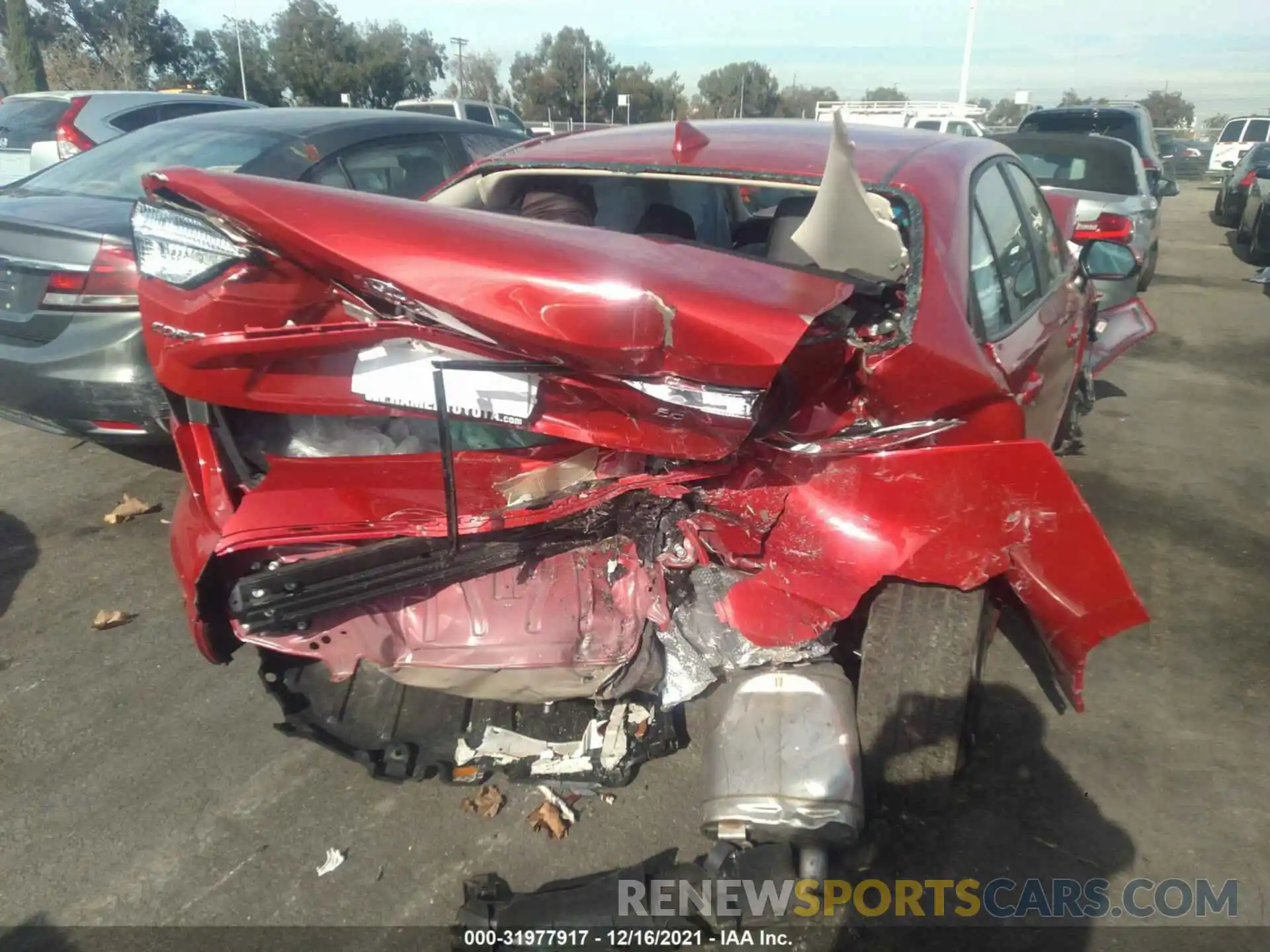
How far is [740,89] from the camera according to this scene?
5175 cm

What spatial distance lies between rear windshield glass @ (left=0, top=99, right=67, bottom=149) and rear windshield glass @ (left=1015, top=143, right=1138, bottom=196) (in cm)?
852

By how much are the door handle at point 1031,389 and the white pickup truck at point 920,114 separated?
1489 centimetres

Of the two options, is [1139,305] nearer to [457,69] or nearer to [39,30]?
[39,30]

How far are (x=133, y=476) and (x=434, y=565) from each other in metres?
3.08

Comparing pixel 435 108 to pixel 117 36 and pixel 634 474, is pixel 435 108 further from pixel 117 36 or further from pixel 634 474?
pixel 117 36

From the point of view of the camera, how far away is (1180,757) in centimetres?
264

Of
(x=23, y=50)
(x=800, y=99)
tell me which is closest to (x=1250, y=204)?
(x=23, y=50)

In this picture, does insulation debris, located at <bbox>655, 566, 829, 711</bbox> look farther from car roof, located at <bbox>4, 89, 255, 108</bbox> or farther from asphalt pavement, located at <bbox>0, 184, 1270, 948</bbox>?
car roof, located at <bbox>4, 89, 255, 108</bbox>

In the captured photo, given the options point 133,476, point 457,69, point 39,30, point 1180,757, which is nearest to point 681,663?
point 1180,757

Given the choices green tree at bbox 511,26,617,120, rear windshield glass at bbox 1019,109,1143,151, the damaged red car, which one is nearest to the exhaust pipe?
the damaged red car

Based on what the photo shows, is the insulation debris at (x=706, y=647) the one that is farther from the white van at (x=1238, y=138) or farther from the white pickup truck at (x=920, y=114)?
the white van at (x=1238, y=138)

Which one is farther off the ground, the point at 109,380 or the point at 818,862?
the point at 109,380

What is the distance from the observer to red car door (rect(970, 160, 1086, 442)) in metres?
2.47

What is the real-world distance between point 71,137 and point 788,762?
7126 mm
